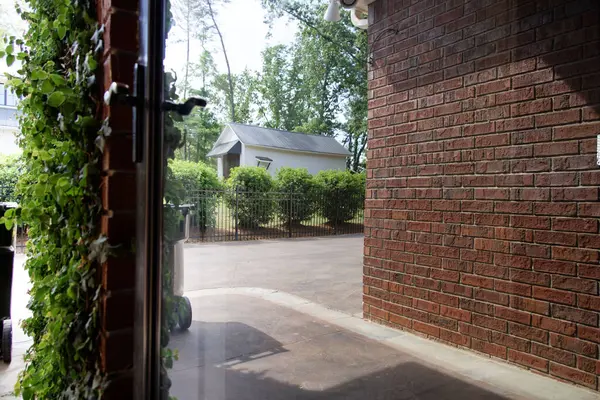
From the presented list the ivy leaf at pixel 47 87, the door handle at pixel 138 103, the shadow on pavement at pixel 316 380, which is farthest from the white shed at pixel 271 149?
the shadow on pavement at pixel 316 380

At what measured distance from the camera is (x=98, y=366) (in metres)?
1.13

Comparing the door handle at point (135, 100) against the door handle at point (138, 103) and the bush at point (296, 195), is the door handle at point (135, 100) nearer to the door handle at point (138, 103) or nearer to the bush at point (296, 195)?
the door handle at point (138, 103)

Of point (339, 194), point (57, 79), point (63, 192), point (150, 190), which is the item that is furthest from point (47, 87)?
point (339, 194)

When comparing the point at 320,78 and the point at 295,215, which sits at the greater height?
the point at 320,78

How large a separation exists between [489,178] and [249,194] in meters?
1.39

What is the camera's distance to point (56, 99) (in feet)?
4.01

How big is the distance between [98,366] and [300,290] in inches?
132

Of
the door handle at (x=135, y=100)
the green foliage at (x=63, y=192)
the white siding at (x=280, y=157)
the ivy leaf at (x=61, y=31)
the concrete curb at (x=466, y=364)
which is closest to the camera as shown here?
the door handle at (x=135, y=100)

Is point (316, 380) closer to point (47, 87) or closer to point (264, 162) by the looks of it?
point (264, 162)

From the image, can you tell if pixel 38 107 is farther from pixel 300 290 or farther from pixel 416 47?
pixel 300 290

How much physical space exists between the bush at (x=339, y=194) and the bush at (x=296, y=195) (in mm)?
153

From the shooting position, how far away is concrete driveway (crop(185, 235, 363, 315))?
2150mm

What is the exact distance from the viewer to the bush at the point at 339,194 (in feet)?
19.1

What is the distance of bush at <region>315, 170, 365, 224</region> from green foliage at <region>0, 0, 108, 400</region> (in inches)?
168
